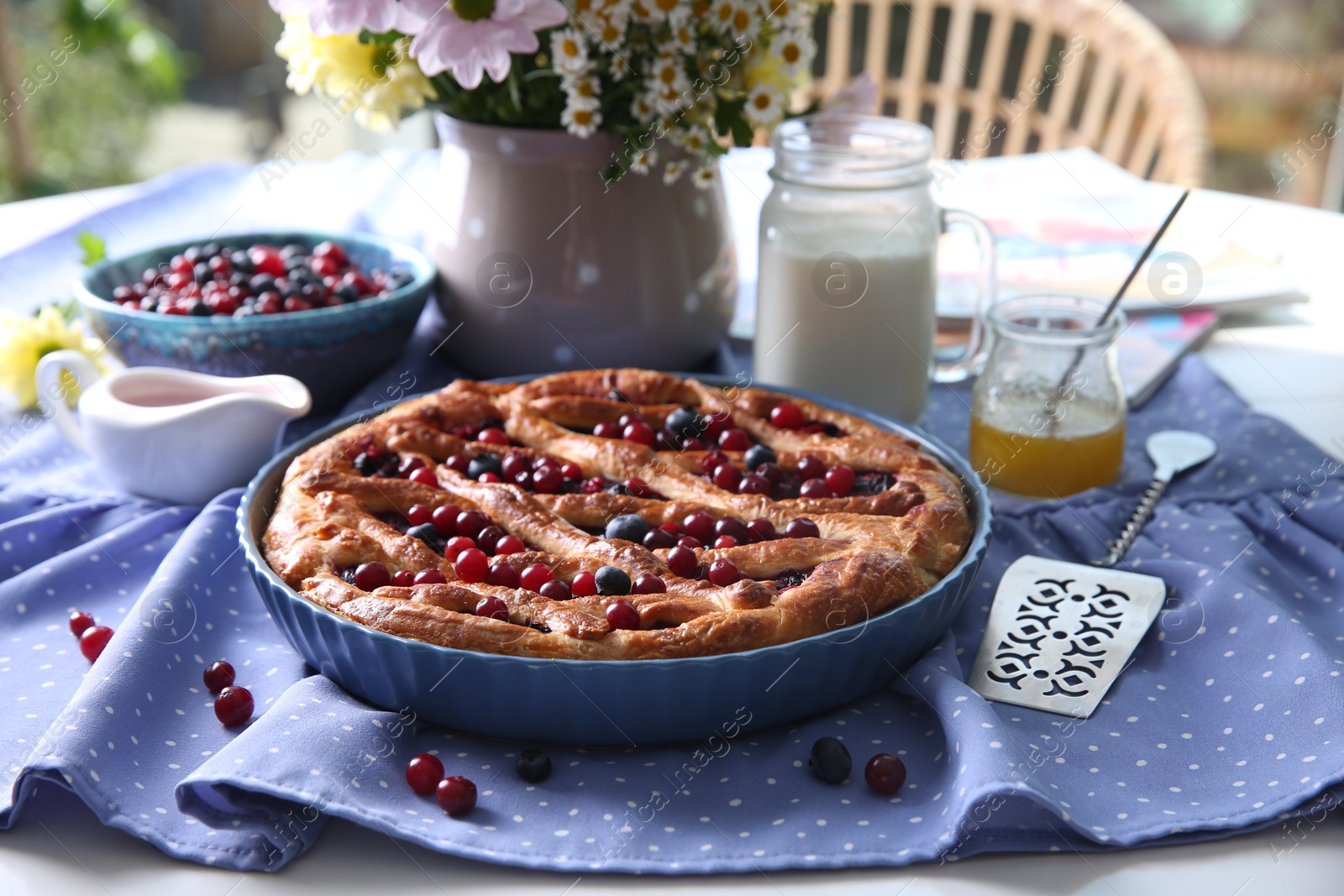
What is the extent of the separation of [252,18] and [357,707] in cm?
445

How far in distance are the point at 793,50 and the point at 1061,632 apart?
2.36 ft

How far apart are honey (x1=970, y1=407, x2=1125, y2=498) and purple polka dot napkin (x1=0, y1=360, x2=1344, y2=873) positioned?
131 mm

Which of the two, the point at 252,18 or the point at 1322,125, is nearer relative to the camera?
the point at 1322,125

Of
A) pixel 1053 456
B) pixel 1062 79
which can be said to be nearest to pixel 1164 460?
pixel 1053 456

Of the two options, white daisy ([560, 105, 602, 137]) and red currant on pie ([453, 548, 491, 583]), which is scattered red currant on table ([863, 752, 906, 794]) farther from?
white daisy ([560, 105, 602, 137])

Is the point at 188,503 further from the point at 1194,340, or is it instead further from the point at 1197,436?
the point at 1194,340

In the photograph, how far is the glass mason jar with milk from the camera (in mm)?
1398

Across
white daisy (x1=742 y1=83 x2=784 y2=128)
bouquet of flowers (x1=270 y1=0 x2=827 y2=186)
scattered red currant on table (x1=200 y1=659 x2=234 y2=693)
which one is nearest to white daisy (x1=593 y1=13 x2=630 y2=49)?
bouquet of flowers (x1=270 y1=0 x2=827 y2=186)

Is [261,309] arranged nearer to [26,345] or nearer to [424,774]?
[26,345]

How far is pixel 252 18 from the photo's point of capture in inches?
184

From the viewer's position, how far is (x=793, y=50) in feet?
4.41

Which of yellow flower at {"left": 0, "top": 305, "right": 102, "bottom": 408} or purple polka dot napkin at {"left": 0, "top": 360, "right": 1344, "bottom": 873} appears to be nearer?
purple polka dot napkin at {"left": 0, "top": 360, "right": 1344, "bottom": 873}

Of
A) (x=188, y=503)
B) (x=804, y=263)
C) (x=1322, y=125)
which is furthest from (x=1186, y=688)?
(x=1322, y=125)

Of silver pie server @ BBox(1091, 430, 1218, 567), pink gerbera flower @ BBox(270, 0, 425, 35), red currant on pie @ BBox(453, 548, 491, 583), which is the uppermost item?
pink gerbera flower @ BBox(270, 0, 425, 35)
